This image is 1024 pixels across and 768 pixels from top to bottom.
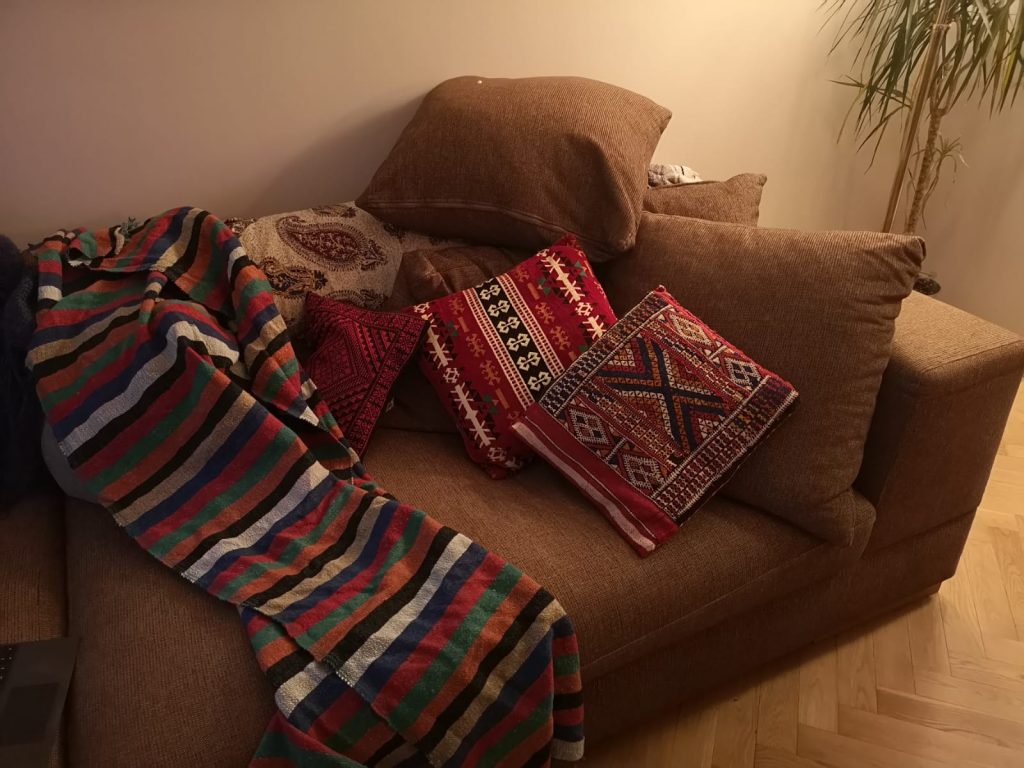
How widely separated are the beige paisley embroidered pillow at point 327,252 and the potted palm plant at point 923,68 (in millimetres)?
1346

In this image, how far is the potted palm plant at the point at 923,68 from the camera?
2.01 meters

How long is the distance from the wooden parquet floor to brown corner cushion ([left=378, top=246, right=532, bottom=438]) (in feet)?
2.20

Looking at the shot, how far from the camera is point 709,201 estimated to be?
67.5 inches

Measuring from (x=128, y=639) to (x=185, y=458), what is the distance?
28cm

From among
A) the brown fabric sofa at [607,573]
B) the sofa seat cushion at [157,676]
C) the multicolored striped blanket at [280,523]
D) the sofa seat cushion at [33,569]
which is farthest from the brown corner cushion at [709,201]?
the sofa seat cushion at [33,569]

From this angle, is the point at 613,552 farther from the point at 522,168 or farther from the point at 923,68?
the point at 923,68

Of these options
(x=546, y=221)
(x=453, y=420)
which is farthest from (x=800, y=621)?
(x=546, y=221)

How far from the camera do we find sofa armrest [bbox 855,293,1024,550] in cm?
134

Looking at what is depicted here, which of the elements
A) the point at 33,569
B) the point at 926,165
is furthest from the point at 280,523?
the point at 926,165

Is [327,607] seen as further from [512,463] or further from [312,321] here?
[312,321]

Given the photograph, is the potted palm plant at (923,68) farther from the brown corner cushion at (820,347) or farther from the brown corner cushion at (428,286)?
the brown corner cushion at (428,286)

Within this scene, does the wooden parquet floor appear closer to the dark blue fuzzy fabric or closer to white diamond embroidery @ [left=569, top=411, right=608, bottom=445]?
white diamond embroidery @ [left=569, top=411, right=608, bottom=445]

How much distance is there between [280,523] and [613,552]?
51 centimetres

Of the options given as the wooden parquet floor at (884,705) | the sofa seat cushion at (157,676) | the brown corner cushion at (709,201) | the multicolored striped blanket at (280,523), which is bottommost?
the wooden parquet floor at (884,705)
